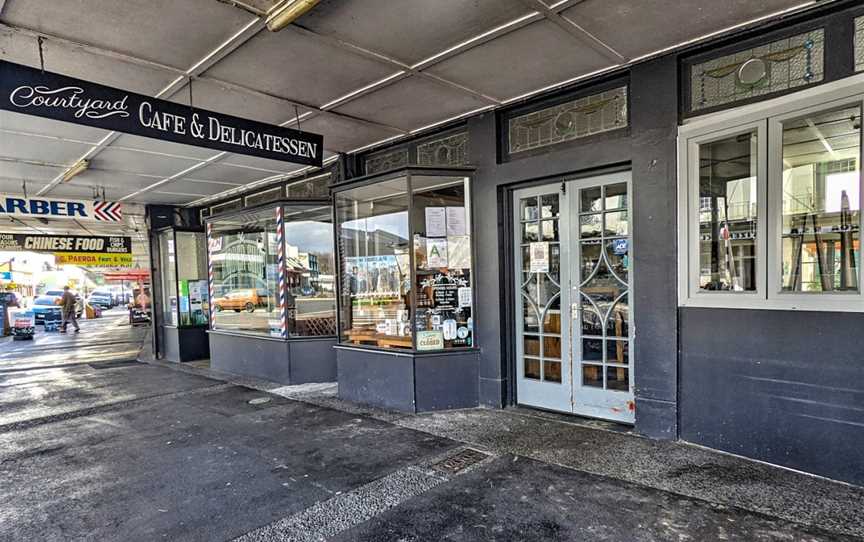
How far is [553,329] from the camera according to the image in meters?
4.85

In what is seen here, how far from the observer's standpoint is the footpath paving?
274 centimetres

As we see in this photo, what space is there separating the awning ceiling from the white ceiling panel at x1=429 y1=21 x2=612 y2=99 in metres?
0.02

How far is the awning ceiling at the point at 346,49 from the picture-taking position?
3.03 meters

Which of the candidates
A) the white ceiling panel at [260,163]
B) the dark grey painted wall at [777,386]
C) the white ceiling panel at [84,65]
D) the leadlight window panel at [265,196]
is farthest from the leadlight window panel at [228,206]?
the dark grey painted wall at [777,386]

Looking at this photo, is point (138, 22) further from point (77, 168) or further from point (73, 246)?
point (73, 246)

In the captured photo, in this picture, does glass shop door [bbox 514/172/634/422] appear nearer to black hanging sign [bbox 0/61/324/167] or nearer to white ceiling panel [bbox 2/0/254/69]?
black hanging sign [bbox 0/61/324/167]

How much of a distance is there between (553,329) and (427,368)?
4.64 feet

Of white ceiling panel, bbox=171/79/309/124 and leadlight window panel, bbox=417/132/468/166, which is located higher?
white ceiling panel, bbox=171/79/309/124

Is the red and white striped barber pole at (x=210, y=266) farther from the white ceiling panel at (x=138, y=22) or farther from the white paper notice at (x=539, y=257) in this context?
the white paper notice at (x=539, y=257)

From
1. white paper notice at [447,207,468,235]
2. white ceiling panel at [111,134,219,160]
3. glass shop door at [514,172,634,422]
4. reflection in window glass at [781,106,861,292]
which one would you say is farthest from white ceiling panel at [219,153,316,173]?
reflection in window glass at [781,106,861,292]

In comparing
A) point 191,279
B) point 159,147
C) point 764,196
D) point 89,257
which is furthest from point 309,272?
point 89,257

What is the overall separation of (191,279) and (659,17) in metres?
9.18

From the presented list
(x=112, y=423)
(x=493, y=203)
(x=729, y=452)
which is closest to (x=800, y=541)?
(x=729, y=452)

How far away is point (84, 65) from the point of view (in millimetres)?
3656
